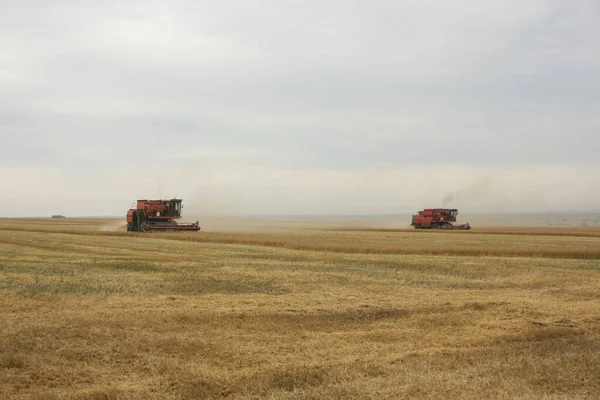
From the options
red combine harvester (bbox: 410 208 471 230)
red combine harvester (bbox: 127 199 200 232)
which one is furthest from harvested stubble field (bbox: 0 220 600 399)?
red combine harvester (bbox: 410 208 471 230)

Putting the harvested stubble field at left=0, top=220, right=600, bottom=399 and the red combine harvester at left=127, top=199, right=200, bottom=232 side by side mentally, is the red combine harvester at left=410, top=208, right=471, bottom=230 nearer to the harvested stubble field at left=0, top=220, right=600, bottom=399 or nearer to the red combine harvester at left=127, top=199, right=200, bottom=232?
the red combine harvester at left=127, top=199, right=200, bottom=232

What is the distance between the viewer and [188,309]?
45.8 feet

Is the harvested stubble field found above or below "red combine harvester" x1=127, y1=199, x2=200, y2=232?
below

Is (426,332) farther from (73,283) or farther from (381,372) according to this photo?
(73,283)

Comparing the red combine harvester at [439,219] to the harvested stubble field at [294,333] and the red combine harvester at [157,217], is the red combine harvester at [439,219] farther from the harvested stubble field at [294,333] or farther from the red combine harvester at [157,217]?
the harvested stubble field at [294,333]

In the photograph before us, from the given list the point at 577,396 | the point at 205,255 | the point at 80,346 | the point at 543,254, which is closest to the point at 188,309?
the point at 80,346

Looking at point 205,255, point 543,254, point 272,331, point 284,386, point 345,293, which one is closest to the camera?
point 284,386

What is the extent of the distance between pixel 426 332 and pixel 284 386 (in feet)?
15.9

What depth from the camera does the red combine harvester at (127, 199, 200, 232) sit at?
55.1 m

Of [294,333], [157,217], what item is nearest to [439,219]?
[157,217]

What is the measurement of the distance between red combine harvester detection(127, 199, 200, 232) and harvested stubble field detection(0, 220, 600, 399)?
31934 millimetres

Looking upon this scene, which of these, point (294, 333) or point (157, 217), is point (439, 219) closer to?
point (157, 217)

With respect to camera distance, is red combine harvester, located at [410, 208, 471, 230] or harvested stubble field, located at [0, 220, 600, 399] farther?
red combine harvester, located at [410, 208, 471, 230]

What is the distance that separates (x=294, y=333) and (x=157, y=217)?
154ft
